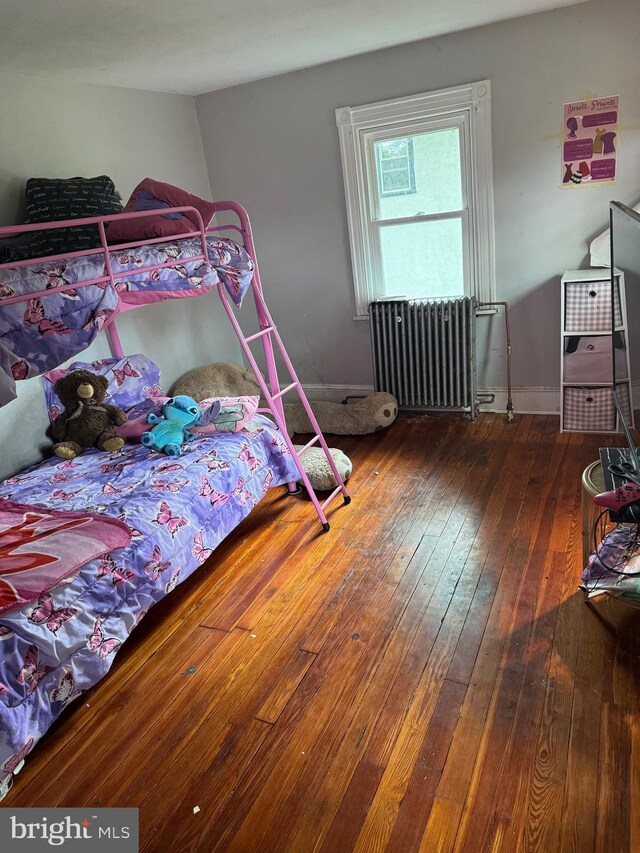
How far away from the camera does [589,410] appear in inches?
139

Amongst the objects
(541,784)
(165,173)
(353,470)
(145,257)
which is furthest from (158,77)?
(541,784)

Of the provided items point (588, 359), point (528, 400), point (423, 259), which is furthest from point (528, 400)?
point (423, 259)

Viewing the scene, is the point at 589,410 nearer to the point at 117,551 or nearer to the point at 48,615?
the point at 117,551

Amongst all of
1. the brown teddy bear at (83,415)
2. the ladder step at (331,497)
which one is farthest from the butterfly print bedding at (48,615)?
the ladder step at (331,497)

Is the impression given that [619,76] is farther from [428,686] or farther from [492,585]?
[428,686]

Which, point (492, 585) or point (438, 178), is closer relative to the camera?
point (492, 585)

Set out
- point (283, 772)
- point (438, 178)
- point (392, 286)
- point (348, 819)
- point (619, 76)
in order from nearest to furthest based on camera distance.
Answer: point (348, 819), point (283, 772), point (619, 76), point (438, 178), point (392, 286)

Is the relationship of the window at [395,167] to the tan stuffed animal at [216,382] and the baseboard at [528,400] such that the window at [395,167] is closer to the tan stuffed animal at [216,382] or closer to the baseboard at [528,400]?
the baseboard at [528,400]

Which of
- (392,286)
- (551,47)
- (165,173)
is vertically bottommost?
(392,286)

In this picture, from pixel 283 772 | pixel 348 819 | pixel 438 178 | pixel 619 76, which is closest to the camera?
pixel 348 819

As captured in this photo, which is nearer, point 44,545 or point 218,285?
point 44,545

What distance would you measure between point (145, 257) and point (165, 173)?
1.91 metres

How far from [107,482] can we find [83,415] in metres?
0.58

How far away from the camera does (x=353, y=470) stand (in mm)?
3496
